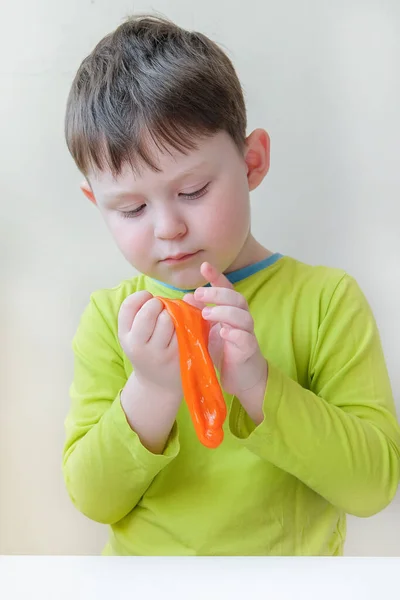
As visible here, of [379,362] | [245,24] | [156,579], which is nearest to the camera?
[156,579]

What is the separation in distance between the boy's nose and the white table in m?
0.22

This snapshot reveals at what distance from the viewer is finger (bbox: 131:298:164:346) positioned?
0.53 m

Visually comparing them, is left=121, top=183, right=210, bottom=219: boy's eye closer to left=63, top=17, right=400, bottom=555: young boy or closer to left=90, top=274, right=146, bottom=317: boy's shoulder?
left=63, top=17, right=400, bottom=555: young boy

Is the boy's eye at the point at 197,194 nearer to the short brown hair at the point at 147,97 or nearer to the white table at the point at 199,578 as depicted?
the short brown hair at the point at 147,97

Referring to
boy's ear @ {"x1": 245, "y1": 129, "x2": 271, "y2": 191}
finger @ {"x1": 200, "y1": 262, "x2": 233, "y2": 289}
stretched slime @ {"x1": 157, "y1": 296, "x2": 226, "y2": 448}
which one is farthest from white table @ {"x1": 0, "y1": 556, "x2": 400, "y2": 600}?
boy's ear @ {"x1": 245, "y1": 129, "x2": 271, "y2": 191}

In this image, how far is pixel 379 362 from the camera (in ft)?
2.13

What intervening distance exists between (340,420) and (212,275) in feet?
0.51

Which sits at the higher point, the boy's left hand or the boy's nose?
the boy's nose

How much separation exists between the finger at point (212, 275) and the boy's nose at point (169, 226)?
4cm

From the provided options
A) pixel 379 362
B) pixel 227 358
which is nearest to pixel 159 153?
pixel 227 358

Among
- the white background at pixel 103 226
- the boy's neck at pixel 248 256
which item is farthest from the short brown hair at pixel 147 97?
the white background at pixel 103 226

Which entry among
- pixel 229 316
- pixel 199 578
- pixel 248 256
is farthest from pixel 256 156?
pixel 199 578

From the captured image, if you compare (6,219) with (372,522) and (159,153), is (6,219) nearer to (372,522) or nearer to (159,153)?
(159,153)

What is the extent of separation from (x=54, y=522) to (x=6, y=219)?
34 centimetres
